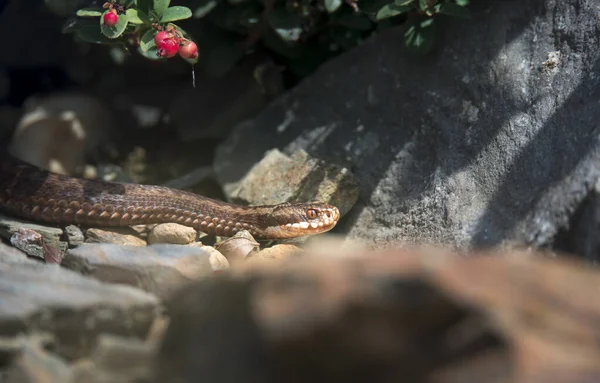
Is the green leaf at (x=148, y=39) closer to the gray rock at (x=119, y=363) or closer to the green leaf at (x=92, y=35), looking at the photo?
the green leaf at (x=92, y=35)

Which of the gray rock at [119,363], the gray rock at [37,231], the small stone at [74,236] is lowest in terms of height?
the gray rock at [37,231]

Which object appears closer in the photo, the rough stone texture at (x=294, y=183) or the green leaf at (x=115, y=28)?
the green leaf at (x=115, y=28)

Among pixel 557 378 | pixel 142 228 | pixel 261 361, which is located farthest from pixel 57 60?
pixel 557 378

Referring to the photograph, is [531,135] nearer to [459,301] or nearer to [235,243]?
[235,243]

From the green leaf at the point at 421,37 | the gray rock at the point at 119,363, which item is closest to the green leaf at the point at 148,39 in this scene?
the green leaf at the point at 421,37

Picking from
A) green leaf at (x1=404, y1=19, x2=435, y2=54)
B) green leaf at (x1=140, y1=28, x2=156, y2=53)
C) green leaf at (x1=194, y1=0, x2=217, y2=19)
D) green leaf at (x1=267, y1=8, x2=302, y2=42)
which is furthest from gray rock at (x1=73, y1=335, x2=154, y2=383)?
green leaf at (x1=194, y1=0, x2=217, y2=19)

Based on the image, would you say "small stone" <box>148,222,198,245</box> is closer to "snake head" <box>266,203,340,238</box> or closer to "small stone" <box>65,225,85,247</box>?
"small stone" <box>65,225,85,247</box>
